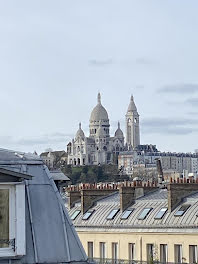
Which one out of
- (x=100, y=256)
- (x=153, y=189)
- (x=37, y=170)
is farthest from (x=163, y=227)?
(x=37, y=170)

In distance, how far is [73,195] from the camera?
47219 millimetres

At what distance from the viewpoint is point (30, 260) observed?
11.8m

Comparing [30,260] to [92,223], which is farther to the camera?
[92,223]

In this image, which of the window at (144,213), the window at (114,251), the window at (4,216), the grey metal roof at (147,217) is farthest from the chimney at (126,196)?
the window at (4,216)

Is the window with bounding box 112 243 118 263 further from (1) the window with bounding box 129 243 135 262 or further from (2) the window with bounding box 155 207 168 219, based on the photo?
(2) the window with bounding box 155 207 168 219

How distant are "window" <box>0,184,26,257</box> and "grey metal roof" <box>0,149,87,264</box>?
0.18m

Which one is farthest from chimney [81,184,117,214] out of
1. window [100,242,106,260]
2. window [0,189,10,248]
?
window [0,189,10,248]

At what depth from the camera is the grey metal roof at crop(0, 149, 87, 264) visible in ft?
39.0

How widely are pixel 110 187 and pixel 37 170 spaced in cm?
3515

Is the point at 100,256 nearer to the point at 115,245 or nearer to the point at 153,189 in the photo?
the point at 115,245

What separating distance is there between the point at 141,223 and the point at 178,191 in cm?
219

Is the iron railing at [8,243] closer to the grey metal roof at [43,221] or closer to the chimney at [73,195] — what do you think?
the grey metal roof at [43,221]

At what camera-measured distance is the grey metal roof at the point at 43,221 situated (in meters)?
11.9

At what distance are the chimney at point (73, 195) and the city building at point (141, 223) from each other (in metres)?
1.76
